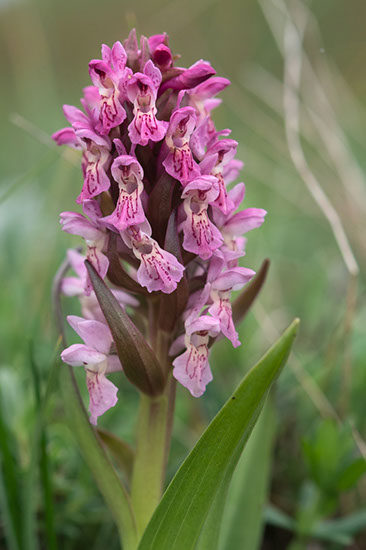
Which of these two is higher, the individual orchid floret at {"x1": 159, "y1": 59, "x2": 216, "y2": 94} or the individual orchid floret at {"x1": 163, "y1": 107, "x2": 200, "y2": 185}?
the individual orchid floret at {"x1": 159, "y1": 59, "x2": 216, "y2": 94}

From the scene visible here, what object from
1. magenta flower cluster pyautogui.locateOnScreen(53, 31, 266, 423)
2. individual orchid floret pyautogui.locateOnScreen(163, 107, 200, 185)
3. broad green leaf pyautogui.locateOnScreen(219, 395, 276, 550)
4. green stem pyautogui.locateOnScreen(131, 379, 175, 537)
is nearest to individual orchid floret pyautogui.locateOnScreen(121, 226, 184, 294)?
magenta flower cluster pyautogui.locateOnScreen(53, 31, 266, 423)

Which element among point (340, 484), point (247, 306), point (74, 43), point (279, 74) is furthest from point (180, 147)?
point (74, 43)

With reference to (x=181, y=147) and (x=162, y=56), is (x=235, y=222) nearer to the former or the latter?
(x=181, y=147)

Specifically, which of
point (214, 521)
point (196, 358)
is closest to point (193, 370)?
point (196, 358)

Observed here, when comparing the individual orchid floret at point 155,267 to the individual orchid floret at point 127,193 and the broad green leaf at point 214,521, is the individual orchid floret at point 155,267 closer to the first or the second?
the individual orchid floret at point 127,193

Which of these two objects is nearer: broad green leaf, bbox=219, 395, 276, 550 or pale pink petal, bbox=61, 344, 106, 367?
pale pink petal, bbox=61, 344, 106, 367

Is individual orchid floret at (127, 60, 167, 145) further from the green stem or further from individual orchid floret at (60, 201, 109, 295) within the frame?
the green stem
